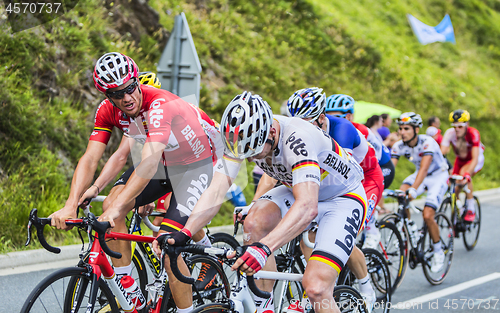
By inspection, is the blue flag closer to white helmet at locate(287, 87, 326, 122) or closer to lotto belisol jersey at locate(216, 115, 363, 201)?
white helmet at locate(287, 87, 326, 122)

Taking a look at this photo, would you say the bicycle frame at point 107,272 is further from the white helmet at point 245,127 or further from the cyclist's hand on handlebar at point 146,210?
the white helmet at point 245,127

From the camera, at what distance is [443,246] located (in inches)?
257

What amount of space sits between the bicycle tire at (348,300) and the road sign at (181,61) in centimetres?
484

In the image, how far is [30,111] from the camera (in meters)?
7.55

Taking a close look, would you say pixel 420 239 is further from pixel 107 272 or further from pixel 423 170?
pixel 107 272

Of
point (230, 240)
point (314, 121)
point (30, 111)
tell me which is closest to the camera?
point (314, 121)

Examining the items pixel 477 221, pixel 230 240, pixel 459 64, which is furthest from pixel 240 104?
pixel 459 64

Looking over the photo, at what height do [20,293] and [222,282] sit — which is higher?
[222,282]

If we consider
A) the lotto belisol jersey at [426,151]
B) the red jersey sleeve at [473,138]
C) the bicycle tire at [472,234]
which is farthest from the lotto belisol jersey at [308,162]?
the red jersey sleeve at [473,138]

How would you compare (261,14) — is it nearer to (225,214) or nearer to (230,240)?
(225,214)

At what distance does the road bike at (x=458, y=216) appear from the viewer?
763 centimetres

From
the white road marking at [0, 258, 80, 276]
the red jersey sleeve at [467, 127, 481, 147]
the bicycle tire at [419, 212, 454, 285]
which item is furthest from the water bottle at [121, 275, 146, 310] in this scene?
the red jersey sleeve at [467, 127, 481, 147]

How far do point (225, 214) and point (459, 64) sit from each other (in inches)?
714

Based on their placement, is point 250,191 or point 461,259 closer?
point 461,259
